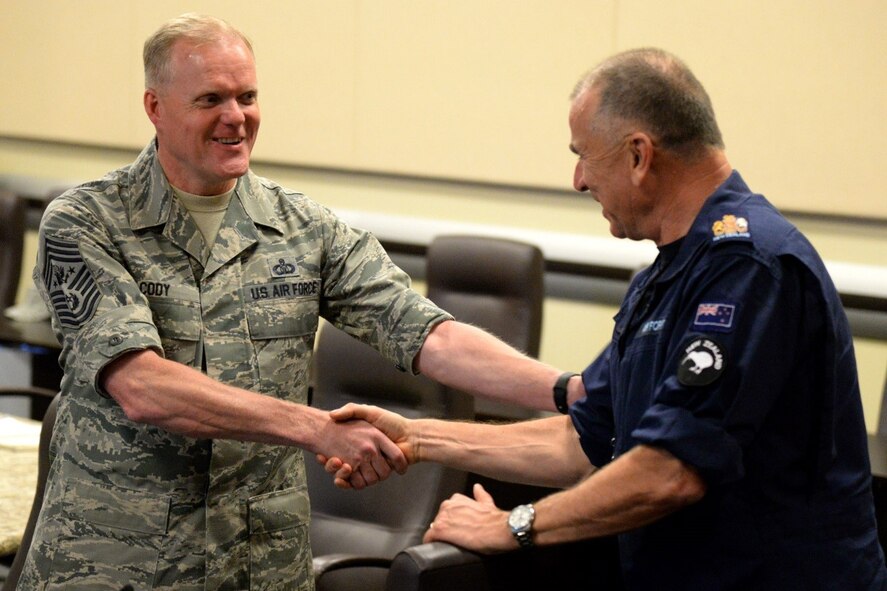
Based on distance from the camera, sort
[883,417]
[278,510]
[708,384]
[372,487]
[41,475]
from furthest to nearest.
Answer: [883,417] < [372,487] < [41,475] < [278,510] < [708,384]

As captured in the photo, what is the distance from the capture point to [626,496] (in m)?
1.83

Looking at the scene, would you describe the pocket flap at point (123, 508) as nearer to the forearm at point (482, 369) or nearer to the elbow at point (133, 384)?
the elbow at point (133, 384)

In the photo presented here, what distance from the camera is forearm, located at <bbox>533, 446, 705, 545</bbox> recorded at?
5.88 ft

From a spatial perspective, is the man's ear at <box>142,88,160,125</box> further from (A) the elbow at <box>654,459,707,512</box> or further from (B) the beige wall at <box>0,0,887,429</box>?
(B) the beige wall at <box>0,0,887,429</box>

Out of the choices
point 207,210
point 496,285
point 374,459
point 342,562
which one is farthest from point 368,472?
point 496,285

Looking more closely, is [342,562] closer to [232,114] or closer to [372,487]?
[372,487]

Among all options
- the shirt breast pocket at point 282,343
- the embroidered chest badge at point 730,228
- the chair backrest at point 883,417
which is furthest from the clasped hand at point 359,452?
the chair backrest at point 883,417

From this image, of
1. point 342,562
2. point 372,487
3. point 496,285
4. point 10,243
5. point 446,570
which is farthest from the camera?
point 10,243

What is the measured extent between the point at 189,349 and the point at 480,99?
3.47 metres

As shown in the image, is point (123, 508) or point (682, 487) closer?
point (682, 487)

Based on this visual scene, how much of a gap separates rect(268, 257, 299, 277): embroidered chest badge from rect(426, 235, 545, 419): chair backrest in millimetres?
2117

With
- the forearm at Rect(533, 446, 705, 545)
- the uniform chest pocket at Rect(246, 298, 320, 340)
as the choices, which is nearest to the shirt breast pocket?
the uniform chest pocket at Rect(246, 298, 320, 340)

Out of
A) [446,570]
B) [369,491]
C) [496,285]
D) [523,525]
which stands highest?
[523,525]

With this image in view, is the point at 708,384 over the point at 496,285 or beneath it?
over
